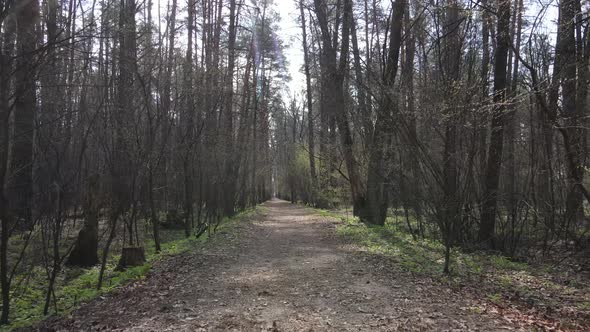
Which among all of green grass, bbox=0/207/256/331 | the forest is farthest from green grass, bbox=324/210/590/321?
green grass, bbox=0/207/256/331

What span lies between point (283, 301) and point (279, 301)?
0.18 feet

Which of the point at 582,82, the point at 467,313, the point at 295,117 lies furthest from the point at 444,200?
the point at 295,117

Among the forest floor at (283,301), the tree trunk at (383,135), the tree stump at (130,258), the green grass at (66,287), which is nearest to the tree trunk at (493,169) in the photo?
the tree trunk at (383,135)

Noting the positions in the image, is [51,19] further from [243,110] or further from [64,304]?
[243,110]

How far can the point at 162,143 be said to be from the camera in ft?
31.0

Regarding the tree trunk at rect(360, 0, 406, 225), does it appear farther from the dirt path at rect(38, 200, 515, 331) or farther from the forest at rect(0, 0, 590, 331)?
the dirt path at rect(38, 200, 515, 331)

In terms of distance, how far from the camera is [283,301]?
5.79 meters

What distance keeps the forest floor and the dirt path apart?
12mm

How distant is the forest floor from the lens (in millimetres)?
4895

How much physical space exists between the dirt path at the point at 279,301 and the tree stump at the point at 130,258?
465mm

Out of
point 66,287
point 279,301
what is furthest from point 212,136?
point 279,301

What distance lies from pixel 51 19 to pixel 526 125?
1018 cm

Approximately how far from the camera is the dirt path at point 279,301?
4895 millimetres

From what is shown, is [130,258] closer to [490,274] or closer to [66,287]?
[66,287]
